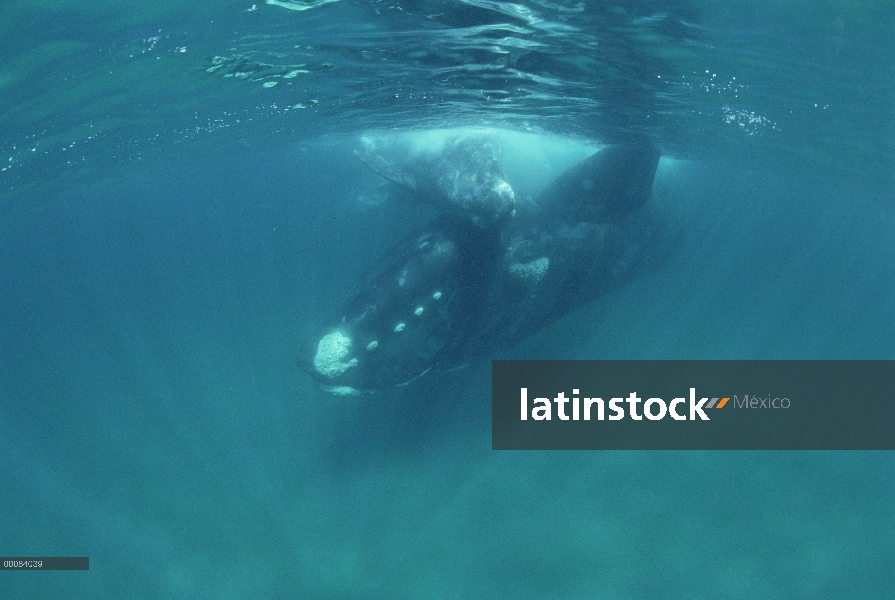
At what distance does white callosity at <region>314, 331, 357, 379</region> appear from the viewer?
12961 mm

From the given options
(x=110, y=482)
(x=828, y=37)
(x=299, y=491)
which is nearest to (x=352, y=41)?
(x=828, y=37)

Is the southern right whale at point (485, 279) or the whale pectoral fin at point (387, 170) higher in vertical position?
the whale pectoral fin at point (387, 170)

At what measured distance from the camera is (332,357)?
1295cm

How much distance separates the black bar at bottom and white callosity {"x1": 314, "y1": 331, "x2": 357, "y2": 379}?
841cm

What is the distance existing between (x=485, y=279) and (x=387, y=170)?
6435 mm

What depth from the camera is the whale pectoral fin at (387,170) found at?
17.5 meters

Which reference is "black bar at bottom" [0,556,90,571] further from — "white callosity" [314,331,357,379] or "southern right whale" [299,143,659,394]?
"white callosity" [314,331,357,379]

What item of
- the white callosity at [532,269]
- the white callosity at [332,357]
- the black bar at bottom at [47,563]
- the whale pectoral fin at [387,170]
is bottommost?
the black bar at bottom at [47,563]

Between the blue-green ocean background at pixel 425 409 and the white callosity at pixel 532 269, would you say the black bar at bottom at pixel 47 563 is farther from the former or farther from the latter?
the white callosity at pixel 532 269

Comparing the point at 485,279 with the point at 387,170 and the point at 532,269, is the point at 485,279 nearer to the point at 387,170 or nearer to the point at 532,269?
the point at 532,269

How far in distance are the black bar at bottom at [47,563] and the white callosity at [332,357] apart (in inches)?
331

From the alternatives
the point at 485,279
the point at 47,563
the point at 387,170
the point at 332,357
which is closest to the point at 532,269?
the point at 485,279

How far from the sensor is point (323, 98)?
18.4 metres

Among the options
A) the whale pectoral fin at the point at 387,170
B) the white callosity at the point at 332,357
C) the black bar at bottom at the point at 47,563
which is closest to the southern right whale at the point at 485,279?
the white callosity at the point at 332,357
